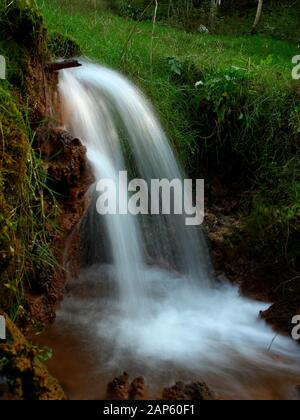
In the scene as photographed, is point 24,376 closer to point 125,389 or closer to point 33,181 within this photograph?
point 125,389

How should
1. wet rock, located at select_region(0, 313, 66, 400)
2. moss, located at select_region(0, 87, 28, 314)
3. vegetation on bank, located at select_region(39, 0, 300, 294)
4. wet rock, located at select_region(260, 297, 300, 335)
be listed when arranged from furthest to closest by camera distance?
vegetation on bank, located at select_region(39, 0, 300, 294), wet rock, located at select_region(260, 297, 300, 335), moss, located at select_region(0, 87, 28, 314), wet rock, located at select_region(0, 313, 66, 400)

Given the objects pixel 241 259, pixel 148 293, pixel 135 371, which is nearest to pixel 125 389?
pixel 135 371

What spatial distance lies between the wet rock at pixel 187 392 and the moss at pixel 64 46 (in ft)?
12.6

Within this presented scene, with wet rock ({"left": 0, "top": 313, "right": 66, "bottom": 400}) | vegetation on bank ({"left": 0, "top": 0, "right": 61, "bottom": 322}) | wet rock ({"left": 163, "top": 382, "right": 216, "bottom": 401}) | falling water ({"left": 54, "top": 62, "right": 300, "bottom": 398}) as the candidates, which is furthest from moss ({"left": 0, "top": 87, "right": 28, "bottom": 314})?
wet rock ({"left": 163, "top": 382, "right": 216, "bottom": 401})

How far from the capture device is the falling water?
3219mm

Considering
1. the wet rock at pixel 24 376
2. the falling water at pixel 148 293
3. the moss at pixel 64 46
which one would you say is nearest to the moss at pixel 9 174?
the wet rock at pixel 24 376

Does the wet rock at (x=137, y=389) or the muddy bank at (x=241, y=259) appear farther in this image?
the muddy bank at (x=241, y=259)

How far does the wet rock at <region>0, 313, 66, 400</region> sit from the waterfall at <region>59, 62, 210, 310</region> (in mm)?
1667

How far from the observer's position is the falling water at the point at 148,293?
322 cm

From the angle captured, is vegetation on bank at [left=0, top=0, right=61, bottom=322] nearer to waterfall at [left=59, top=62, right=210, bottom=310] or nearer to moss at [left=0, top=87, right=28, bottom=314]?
moss at [left=0, top=87, right=28, bottom=314]

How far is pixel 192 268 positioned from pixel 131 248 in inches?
27.5

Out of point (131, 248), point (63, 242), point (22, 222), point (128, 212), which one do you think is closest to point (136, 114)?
point (128, 212)

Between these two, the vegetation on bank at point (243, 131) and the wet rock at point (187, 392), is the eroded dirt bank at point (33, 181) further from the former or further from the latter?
the vegetation on bank at point (243, 131)

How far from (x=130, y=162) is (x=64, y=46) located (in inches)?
69.7
